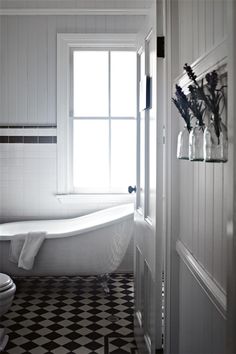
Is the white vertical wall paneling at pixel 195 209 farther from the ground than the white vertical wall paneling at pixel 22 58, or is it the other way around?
the white vertical wall paneling at pixel 22 58

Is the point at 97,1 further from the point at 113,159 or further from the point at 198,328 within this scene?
the point at 198,328

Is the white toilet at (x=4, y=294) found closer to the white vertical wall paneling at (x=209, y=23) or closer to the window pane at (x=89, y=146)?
the window pane at (x=89, y=146)

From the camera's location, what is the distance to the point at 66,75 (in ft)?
16.4

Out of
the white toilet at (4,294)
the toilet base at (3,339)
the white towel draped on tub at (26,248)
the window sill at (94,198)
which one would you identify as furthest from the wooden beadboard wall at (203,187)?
the window sill at (94,198)

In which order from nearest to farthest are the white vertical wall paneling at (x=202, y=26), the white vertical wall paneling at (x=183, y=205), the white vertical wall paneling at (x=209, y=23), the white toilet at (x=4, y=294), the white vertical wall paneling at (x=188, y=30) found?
the white vertical wall paneling at (x=209, y=23) < the white vertical wall paneling at (x=202, y=26) < the white vertical wall paneling at (x=188, y=30) < the white vertical wall paneling at (x=183, y=205) < the white toilet at (x=4, y=294)

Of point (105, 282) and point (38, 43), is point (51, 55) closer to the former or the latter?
point (38, 43)

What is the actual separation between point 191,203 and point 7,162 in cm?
343

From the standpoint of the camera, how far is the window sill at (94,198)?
4988mm

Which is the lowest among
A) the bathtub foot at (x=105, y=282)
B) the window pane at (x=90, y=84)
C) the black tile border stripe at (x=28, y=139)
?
the bathtub foot at (x=105, y=282)

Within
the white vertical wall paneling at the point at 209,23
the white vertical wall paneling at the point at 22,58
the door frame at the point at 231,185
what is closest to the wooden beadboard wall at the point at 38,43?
the white vertical wall paneling at the point at 22,58

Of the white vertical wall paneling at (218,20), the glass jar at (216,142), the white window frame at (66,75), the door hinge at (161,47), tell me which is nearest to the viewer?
the glass jar at (216,142)

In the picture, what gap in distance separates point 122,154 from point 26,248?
1632 millimetres

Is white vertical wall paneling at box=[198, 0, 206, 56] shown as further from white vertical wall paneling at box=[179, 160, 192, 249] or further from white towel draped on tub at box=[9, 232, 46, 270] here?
white towel draped on tub at box=[9, 232, 46, 270]

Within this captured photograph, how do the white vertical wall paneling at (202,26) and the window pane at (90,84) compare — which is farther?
the window pane at (90,84)
